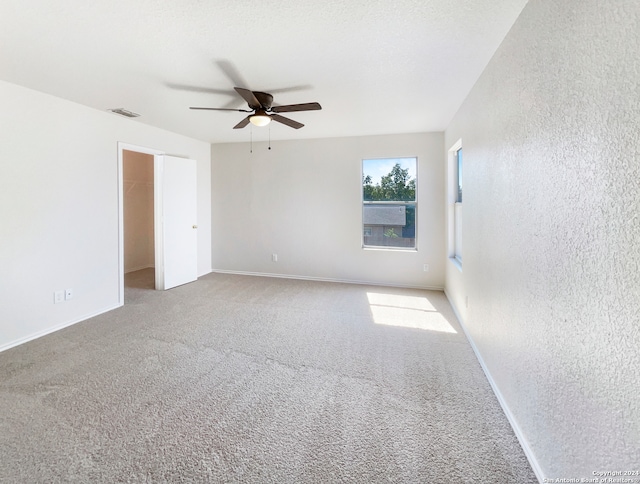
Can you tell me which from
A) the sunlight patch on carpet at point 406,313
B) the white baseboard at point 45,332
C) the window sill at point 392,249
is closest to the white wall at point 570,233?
the sunlight patch on carpet at point 406,313

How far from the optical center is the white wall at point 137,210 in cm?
585

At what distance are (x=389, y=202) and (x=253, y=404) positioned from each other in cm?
382

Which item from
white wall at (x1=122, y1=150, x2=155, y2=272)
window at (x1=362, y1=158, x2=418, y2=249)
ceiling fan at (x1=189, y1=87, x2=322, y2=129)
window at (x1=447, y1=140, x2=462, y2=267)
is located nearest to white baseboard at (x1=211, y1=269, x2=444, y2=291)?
window at (x1=362, y1=158, x2=418, y2=249)

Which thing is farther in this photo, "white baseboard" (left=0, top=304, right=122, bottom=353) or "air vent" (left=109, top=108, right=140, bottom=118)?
"air vent" (left=109, top=108, right=140, bottom=118)

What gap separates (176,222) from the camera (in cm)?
480

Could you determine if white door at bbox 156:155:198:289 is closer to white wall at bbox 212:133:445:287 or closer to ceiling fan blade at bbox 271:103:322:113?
white wall at bbox 212:133:445:287

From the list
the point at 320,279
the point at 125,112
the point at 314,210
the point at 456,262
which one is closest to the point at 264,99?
the point at 125,112

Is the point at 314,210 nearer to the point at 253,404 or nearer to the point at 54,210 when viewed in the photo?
the point at 54,210

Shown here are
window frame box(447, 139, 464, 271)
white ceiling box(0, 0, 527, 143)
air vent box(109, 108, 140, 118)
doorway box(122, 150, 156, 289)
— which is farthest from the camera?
doorway box(122, 150, 156, 289)

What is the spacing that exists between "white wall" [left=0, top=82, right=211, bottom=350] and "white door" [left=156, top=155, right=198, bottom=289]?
730 millimetres

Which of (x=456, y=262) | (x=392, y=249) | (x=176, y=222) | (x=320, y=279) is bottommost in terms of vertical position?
(x=320, y=279)

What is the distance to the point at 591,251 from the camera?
42.0 inches

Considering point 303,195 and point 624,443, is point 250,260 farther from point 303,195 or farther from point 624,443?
point 624,443

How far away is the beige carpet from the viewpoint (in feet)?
4.86
